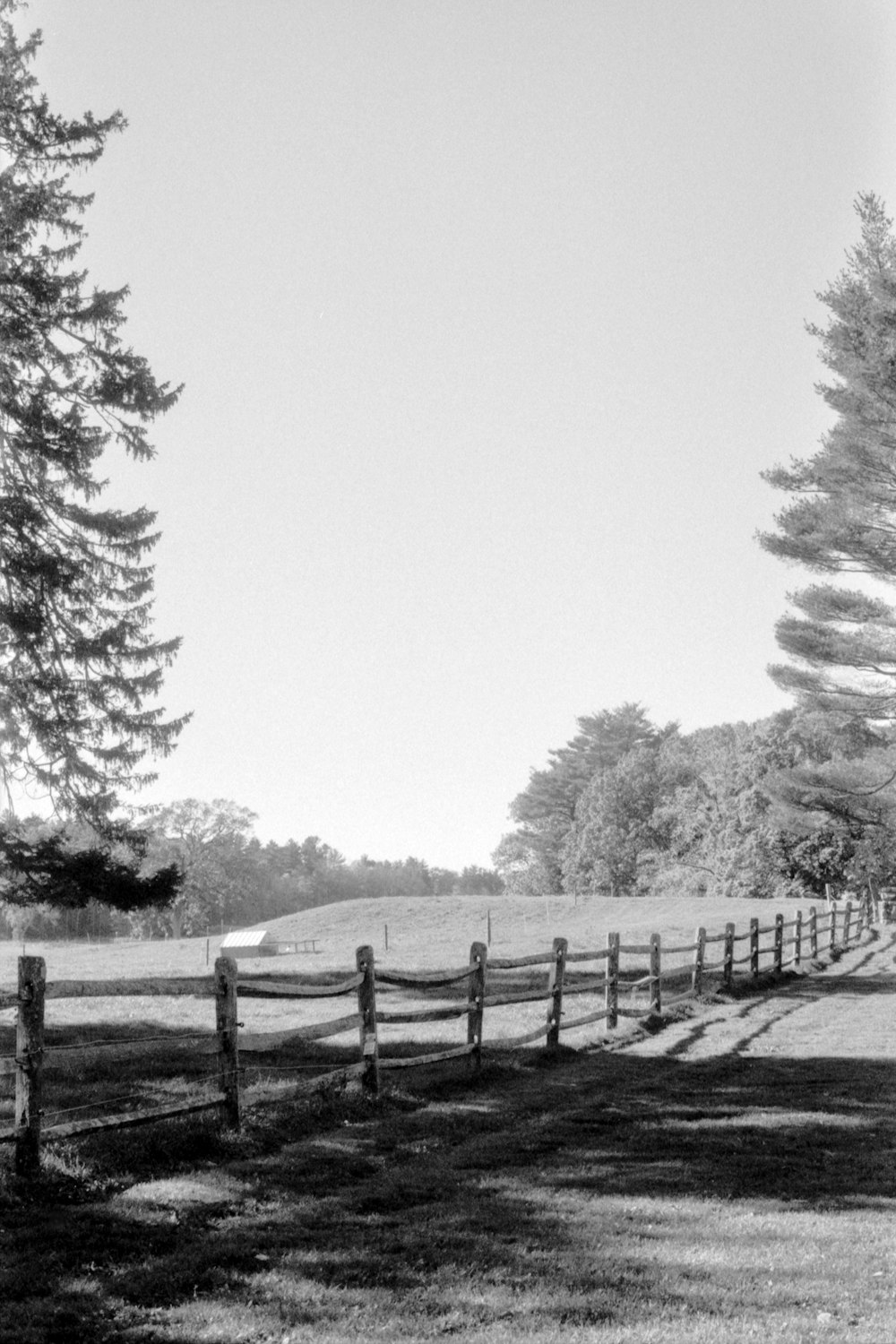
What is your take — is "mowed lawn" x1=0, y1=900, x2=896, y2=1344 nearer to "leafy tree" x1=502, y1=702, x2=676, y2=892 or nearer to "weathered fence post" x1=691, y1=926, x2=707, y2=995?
"weathered fence post" x1=691, y1=926, x2=707, y2=995

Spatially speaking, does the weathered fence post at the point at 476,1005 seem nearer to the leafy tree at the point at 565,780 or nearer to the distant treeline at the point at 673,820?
the distant treeline at the point at 673,820

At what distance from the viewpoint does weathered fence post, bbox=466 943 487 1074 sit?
13.3 m

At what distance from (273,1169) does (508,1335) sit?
3.57m

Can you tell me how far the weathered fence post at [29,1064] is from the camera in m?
7.40

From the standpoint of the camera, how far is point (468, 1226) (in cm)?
661

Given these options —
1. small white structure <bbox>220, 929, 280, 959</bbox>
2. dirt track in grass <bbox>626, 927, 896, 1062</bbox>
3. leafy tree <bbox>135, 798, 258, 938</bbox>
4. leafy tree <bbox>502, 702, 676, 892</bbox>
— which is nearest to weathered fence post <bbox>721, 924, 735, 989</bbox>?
dirt track in grass <bbox>626, 927, 896, 1062</bbox>

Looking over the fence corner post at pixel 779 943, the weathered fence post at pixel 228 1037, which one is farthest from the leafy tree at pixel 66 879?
the fence corner post at pixel 779 943

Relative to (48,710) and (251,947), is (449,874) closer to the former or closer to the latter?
(251,947)

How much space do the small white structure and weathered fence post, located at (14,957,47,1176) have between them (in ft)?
128

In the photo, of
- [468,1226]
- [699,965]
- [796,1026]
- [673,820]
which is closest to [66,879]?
[699,965]

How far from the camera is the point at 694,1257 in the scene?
6039 mm

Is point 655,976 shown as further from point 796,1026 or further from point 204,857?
point 204,857

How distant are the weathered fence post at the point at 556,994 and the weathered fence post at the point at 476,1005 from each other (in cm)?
179

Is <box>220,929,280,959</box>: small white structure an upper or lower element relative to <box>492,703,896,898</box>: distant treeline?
lower
